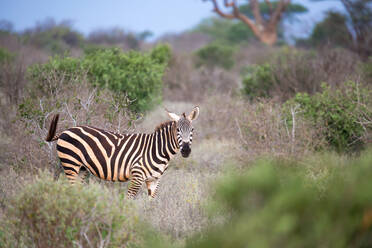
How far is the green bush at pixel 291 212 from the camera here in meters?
2.46

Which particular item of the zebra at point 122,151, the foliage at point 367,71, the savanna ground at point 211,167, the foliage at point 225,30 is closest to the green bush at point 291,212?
the savanna ground at point 211,167

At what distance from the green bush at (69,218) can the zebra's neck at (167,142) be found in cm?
175

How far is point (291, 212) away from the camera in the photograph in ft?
8.56

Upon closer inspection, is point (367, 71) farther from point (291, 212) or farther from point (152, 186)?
point (291, 212)

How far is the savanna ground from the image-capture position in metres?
2.62

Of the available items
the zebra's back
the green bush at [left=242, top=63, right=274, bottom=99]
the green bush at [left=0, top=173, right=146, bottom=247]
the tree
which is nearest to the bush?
the green bush at [left=242, top=63, right=274, bottom=99]

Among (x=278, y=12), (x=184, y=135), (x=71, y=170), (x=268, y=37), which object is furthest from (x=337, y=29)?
(x=71, y=170)

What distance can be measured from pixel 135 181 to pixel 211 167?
9.86ft

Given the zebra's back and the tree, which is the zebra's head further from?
the tree

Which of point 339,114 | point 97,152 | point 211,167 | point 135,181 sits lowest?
point 211,167

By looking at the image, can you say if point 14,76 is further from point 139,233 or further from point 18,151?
point 139,233

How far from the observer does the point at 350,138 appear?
27.1 feet

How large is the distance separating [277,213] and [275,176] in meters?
0.27

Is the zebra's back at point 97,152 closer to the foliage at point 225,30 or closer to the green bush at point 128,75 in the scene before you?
the green bush at point 128,75
